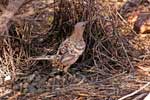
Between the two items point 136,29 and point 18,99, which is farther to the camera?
point 136,29

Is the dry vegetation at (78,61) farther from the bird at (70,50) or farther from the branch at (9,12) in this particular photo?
the bird at (70,50)

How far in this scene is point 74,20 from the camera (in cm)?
545

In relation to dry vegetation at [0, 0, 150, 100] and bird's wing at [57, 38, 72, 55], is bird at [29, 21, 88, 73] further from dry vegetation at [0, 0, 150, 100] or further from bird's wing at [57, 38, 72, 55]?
dry vegetation at [0, 0, 150, 100]

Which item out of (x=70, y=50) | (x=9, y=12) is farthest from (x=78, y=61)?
(x=9, y=12)

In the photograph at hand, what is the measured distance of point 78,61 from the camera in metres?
5.34

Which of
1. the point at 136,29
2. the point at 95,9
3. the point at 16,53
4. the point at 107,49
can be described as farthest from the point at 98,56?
the point at 136,29

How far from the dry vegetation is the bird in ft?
0.49

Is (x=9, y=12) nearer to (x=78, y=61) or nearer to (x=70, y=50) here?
(x=70, y=50)

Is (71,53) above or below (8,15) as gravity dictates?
below

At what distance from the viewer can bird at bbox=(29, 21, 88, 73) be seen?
4996 millimetres

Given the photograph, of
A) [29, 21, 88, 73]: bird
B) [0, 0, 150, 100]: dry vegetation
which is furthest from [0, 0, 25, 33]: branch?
[29, 21, 88, 73]: bird

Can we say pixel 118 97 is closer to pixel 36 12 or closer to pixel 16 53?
pixel 16 53

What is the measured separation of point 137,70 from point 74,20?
0.85m

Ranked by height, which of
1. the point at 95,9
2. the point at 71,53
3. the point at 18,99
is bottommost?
the point at 18,99
